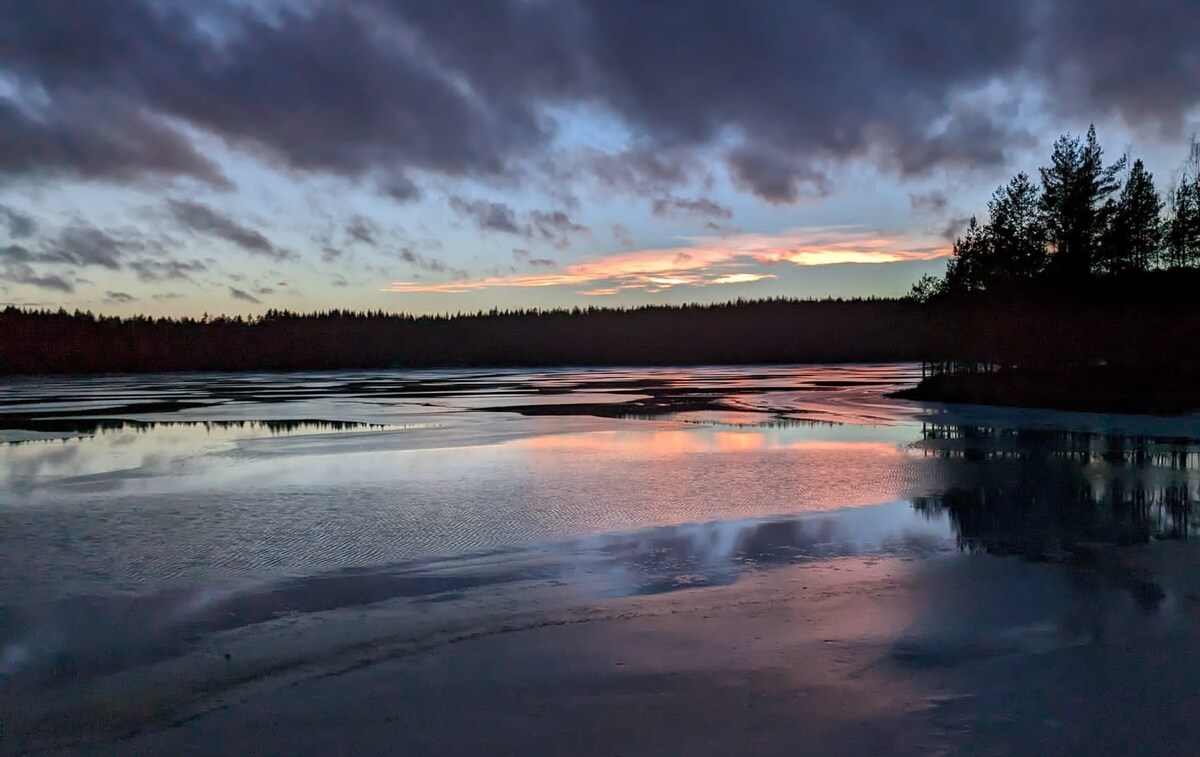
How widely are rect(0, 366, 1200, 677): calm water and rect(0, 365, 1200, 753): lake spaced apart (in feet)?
0.15

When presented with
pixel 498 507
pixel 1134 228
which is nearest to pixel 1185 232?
pixel 1134 228

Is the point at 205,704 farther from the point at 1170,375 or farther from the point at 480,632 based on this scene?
the point at 1170,375

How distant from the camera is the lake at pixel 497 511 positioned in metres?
7.61

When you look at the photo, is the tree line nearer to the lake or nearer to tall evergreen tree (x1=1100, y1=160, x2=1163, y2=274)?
tall evergreen tree (x1=1100, y1=160, x2=1163, y2=274)

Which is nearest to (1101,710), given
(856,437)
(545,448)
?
(545,448)

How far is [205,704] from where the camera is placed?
530 cm

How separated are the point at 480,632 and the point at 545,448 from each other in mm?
11257

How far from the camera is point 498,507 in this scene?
11.5 meters

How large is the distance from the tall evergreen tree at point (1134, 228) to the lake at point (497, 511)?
73.2 feet

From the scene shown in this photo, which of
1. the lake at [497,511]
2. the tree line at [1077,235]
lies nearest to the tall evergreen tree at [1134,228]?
the tree line at [1077,235]

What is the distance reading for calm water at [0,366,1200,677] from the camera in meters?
7.84

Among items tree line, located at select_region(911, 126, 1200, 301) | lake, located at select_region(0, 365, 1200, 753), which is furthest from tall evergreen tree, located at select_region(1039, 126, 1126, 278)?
lake, located at select_region(0, 365, 1200, 753)

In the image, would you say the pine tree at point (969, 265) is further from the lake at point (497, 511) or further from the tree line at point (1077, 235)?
the lake at point (497, 511)

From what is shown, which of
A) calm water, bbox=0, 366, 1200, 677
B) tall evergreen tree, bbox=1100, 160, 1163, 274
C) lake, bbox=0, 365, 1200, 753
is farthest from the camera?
tall evergreen tree, bbox=1100, 160, 1163, 274
